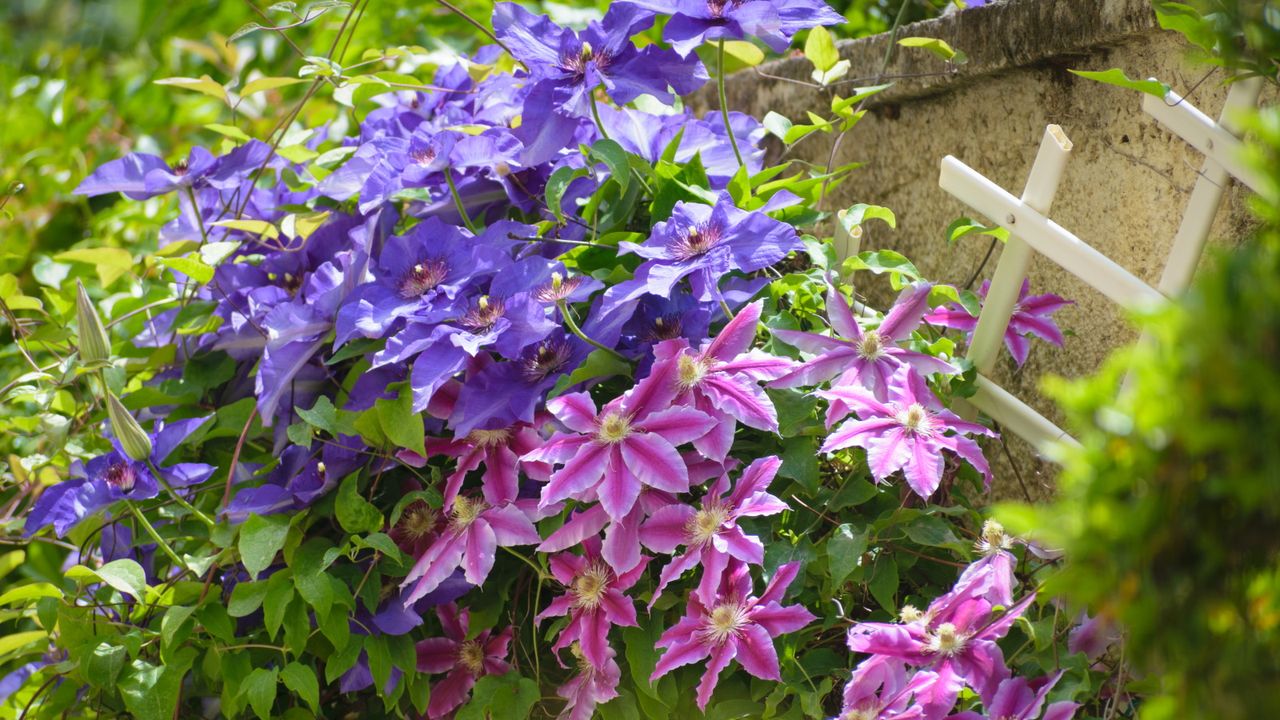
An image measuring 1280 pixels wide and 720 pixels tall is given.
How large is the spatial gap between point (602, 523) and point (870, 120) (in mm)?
768

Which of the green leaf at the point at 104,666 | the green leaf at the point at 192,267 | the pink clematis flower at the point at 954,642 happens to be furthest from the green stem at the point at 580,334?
the green leaf at the point at 104,666

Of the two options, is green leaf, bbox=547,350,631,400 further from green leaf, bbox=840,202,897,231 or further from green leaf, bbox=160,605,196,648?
green leaf, bbox=160,605,196,648

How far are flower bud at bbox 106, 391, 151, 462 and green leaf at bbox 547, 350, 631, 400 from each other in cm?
41

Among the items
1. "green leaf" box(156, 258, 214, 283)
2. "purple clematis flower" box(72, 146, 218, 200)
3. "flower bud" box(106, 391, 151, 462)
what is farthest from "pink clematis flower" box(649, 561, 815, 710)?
"purple clematis flower" box(72, 146, 218, 200)

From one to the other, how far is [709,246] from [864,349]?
0.16m

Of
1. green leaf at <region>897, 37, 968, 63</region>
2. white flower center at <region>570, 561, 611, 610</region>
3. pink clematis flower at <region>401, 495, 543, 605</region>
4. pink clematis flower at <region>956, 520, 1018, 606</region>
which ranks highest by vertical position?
green leaf at <region>897, 37, 968, 63</region>

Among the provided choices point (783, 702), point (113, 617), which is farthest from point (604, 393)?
point (113, 617)

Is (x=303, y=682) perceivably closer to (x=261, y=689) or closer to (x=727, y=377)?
(x=261, y=689)

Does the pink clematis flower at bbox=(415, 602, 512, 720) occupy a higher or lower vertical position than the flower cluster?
lower

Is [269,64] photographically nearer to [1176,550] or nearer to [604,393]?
[604,393]

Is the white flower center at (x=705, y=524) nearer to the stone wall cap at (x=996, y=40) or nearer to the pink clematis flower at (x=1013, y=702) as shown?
the pink clematis flower at (x=1013, y=702)

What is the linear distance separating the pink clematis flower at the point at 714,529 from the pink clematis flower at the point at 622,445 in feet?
0.12

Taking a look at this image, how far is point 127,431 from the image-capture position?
3.50 feet

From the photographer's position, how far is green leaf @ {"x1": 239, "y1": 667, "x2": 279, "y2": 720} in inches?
39.1
